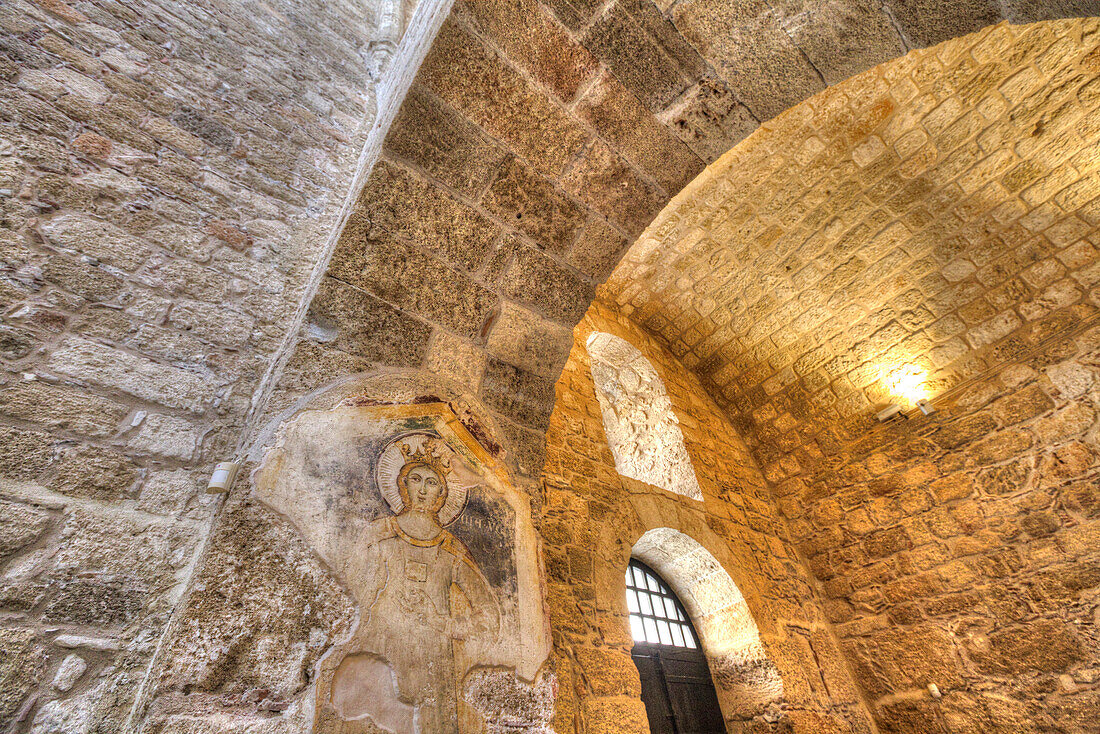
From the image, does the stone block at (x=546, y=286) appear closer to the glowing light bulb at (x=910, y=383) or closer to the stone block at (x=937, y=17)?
the stone block at (x=937, y=17)

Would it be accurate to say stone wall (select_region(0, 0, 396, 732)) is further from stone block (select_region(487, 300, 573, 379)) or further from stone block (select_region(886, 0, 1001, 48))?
stone block (select_region(886, 0, 1001, 48))

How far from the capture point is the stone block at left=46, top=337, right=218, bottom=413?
141cm

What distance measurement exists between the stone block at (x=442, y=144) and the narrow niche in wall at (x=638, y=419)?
2.44 metres

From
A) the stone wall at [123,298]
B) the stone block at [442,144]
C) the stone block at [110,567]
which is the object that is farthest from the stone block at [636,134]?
the stone block at [110,567]

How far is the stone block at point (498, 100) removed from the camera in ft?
4.80

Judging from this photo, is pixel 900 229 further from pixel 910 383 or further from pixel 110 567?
pixel 110 567

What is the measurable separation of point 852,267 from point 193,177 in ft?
15.3

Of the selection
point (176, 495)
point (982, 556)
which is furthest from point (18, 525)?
point (982, 556)

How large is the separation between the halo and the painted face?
0.03 metres

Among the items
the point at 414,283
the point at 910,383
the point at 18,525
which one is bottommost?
the point at 18,525

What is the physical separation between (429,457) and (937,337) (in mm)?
4548

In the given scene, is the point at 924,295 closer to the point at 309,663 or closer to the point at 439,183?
the point at 439,183

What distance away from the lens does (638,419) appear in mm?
4359

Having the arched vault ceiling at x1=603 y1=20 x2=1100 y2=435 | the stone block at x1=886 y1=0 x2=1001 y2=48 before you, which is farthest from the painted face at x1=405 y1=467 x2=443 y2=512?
the arched vault ceiling at x1=603 y1=20 x2=1100 y2=435
